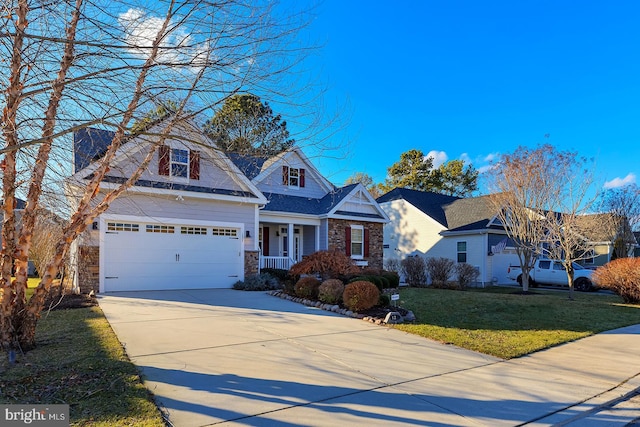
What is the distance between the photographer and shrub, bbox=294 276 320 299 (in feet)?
37.4

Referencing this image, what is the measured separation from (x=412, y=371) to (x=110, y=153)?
5.39 metres

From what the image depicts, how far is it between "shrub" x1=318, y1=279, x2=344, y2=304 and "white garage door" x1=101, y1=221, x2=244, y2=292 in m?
5.45

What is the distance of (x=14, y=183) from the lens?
5512 mm

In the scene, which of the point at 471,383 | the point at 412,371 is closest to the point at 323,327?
the point at 412,371

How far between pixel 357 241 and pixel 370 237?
0.82 metres

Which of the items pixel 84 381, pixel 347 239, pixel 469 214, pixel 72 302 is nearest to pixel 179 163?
pixel 84 381

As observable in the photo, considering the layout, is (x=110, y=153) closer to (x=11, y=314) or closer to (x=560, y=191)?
(x=11, y=314)

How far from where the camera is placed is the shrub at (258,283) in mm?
14242

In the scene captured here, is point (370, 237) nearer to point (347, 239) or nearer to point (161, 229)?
point (347, 239)

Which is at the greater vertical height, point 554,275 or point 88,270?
point 88,270

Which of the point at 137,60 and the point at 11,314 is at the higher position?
the point at 137,60

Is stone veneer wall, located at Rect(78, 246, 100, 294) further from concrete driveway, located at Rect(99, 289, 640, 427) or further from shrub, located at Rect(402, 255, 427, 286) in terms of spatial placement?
shrub, located at Rect(402, 255, 427, 286)

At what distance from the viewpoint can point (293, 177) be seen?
1992 centimetres

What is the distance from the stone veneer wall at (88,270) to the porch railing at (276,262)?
6.50m
